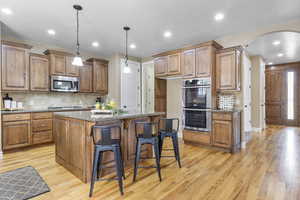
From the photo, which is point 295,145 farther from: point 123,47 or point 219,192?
point 123,47

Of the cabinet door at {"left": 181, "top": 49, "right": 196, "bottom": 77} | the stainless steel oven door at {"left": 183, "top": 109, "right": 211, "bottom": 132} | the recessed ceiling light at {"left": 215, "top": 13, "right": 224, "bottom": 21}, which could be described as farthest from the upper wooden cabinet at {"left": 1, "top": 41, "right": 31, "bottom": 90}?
the recessed ceiling light at {"left": 215, "top": 13, "right": 224, "bottom": 21}

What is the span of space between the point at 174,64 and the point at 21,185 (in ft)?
13.1

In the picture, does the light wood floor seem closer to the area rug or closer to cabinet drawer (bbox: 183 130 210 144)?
the area rug

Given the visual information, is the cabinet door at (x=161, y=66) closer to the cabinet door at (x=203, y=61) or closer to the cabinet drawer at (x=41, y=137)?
the cabinet door at (x=203, y=61)

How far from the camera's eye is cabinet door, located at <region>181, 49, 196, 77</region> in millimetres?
4062

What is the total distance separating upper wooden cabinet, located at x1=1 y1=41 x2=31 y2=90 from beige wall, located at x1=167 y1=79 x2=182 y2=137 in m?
4.02

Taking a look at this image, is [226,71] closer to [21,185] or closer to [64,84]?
[21,185]

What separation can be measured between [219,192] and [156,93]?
3.50 m

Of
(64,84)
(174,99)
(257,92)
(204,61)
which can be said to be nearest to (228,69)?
(204,61)

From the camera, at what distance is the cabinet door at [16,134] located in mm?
3562

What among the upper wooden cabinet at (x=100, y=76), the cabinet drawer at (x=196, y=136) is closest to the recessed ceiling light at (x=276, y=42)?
the cabinet drawer at (x=196, y=136)

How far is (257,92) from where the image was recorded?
610cm

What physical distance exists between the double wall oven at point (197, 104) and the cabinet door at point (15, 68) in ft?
13.3

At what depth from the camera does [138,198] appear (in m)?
1.95
